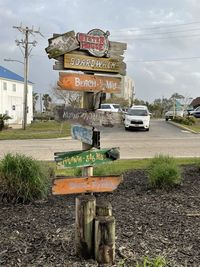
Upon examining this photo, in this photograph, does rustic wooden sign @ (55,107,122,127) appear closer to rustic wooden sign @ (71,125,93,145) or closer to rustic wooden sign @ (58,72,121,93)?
rustic wooden sign @ (71,125,93,145)

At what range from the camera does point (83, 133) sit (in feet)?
12.6

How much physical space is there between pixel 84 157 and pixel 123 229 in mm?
1072

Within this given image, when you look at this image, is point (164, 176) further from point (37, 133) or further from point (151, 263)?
point (37, 133)

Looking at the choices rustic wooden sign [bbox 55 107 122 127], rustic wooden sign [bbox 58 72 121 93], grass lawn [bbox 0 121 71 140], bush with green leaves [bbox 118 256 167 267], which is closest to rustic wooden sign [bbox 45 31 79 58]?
rustic wooden sign [bbox 58 72 121 93]

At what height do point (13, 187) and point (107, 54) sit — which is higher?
point (107, 54)

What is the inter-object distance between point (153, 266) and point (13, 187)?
2.71m

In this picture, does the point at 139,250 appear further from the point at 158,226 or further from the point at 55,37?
the point at 55,37

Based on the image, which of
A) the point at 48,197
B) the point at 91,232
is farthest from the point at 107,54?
the point at 48,197

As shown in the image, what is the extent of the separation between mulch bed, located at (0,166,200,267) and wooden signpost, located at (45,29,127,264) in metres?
0.39

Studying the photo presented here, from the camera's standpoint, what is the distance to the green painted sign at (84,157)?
3609mm

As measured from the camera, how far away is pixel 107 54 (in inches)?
158

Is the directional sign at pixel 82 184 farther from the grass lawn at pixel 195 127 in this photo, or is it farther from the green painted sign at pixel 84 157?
the grass lawn at pixel 195 127

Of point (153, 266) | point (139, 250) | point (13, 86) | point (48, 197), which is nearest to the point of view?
point (153, 266)

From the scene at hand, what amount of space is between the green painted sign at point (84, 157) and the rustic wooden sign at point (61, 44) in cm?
106
